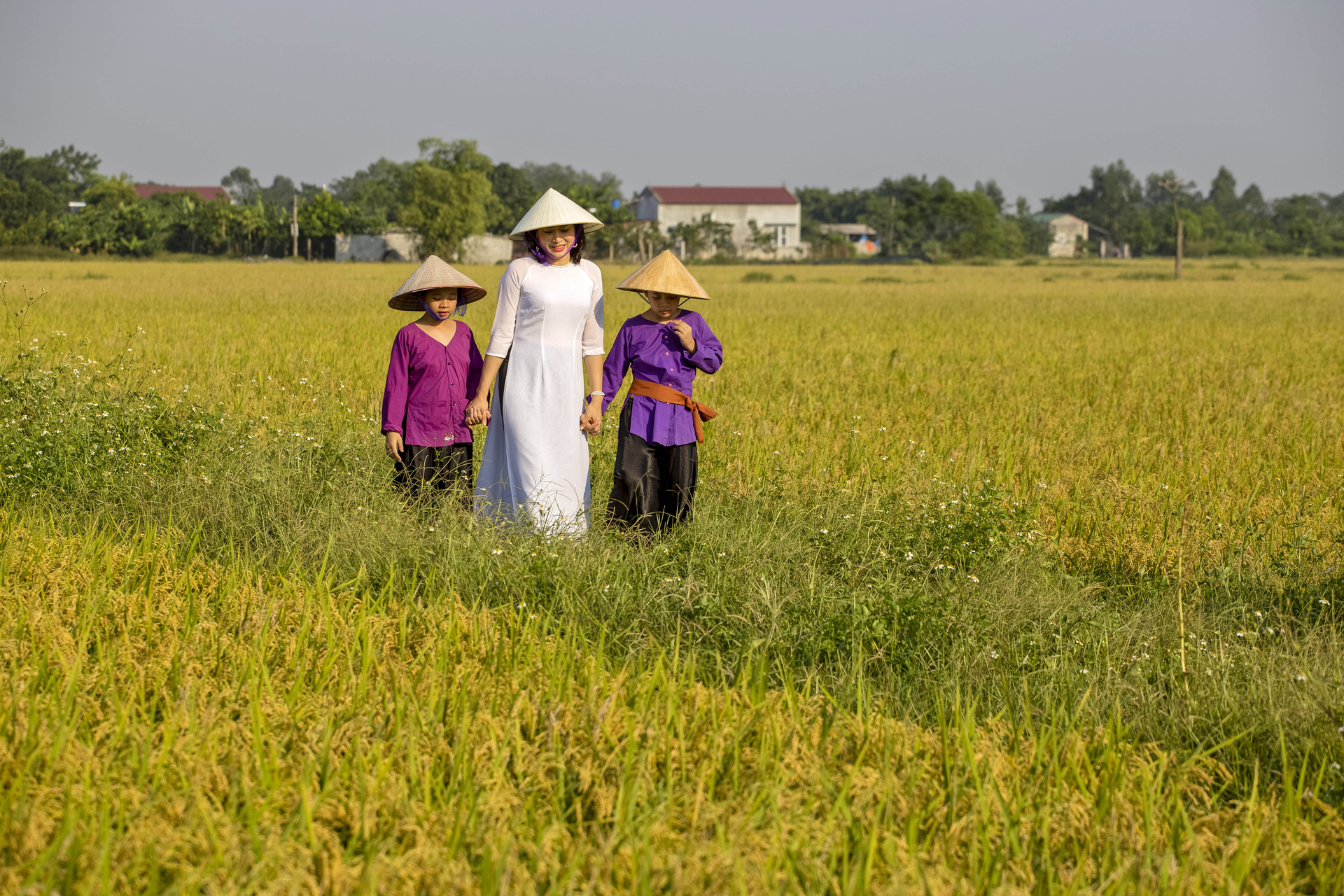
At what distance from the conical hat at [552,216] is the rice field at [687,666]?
122 cm

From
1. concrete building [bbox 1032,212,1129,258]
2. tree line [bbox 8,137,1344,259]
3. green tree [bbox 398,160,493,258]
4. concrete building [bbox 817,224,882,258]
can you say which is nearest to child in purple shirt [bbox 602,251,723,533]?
tree line [bbox 8,137,1344,259]

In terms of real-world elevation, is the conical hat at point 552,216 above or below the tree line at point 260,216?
below

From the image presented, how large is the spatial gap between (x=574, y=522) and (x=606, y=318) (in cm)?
1324

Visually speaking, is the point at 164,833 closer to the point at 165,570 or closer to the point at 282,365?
the point at 165,570

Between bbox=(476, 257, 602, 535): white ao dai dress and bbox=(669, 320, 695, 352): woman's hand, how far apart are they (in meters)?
0.36

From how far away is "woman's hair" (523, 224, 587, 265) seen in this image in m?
4.25

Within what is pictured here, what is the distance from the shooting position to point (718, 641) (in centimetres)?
343

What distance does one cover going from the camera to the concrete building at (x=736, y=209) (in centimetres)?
7119

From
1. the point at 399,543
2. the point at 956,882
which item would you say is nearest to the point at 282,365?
the point at 399,543

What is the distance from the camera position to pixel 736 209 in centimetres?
7256

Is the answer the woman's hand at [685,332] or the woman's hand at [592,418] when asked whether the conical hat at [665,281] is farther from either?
the woman's hand at [592,418]

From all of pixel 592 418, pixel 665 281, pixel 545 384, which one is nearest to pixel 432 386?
pixel 545 384

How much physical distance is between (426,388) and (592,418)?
77 centimetres

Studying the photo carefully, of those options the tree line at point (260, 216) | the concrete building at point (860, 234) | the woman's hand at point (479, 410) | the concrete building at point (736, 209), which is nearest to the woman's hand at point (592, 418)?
the woman's hand at point (479, 410)
